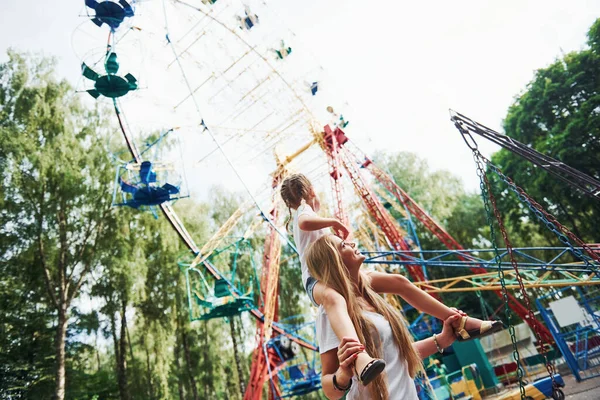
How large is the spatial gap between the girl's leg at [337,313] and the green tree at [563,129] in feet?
58.9

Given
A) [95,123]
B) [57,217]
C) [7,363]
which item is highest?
[95,123]

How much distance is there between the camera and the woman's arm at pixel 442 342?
1.58m

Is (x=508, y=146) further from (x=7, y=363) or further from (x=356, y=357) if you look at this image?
(x=7, y=363)

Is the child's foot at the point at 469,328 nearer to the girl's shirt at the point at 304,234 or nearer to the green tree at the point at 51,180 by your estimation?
the girl's shirt at the point at 304,234

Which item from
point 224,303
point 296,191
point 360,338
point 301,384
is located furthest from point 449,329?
point 301,384

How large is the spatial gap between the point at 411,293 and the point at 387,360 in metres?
0.39

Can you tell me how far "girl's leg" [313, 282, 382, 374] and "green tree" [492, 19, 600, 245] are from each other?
1795 cm

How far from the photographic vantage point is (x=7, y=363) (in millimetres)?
11961

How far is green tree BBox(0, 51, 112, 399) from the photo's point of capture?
11.3 metres

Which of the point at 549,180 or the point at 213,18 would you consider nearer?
the point at 213,18

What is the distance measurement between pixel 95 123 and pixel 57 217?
377 centimetres

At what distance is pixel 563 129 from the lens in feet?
54.1

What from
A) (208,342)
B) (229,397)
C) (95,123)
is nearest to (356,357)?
(95,123)

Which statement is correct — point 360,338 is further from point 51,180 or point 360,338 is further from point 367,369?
point 51,180
